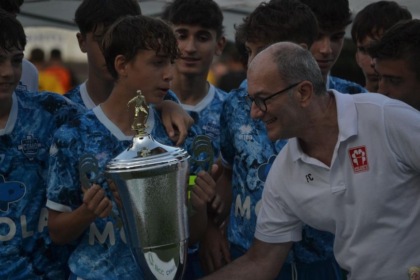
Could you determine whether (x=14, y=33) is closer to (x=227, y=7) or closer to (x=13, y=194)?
(x=13, y=194)

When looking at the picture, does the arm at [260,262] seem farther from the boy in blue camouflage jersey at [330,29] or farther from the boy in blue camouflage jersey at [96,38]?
the boy in blue camouflage jersey at [96,38]

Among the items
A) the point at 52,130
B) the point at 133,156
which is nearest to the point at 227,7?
the point at 52,130

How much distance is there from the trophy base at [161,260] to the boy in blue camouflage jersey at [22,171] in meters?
0.73

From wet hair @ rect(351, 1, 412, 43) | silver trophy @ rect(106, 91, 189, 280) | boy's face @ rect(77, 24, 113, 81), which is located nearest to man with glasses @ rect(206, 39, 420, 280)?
silver trophy @ rect(106, 91, 189, 280)

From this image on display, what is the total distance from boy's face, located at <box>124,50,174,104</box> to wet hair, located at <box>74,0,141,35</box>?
100 cm

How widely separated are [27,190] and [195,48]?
61.4 inches

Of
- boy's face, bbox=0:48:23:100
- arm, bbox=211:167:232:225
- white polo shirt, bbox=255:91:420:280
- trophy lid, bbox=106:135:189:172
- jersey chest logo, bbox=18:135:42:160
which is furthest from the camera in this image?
arm, bbox=211:167:232:225

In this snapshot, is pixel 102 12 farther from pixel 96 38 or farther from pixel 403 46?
pixel 403 46

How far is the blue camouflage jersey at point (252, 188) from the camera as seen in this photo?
15.8 ft

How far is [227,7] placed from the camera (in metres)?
9.77

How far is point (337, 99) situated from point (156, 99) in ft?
2.30

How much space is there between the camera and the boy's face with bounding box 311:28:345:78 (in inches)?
209

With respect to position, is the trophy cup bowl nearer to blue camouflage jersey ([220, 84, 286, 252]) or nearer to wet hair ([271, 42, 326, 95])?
wet hair ([271, 42, 326, 95])

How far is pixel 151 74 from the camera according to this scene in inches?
171
